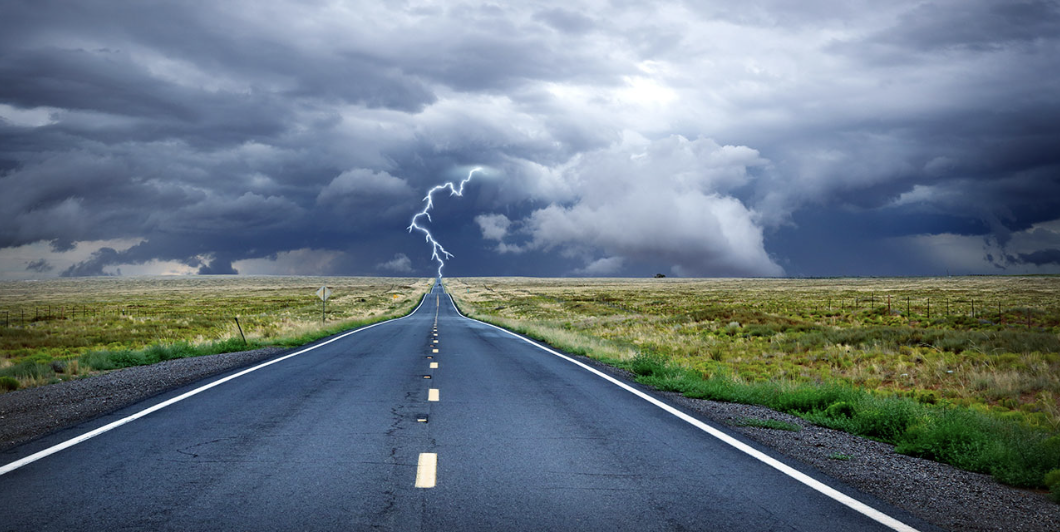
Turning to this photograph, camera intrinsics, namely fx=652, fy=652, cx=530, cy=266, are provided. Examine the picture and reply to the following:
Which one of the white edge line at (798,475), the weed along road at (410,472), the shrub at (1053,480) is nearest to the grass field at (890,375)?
the shrub at (1053,480)

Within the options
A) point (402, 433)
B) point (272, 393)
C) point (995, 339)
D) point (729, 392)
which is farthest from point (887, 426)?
point (995, 339)

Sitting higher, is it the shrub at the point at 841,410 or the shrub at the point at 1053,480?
the shrub at the point at 1053,480

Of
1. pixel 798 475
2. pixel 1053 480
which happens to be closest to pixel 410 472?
pixel 798 475

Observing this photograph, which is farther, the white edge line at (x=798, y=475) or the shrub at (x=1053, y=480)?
the shrub at (x=1053, y=480)

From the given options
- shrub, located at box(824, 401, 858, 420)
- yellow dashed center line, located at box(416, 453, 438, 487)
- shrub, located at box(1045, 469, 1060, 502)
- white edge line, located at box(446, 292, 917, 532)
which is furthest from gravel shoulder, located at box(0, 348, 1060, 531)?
yellow dashed center line, located at box(416, 453, 438, 487)

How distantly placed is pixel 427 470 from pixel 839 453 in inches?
175

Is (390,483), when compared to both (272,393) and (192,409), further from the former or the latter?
(272,393)

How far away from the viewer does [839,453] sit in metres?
7.08

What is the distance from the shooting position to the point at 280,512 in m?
4.73

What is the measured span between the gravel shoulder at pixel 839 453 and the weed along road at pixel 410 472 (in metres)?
0.41

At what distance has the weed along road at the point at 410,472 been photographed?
465 centimetres

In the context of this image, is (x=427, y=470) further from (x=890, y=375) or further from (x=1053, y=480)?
(x=890, y=375)

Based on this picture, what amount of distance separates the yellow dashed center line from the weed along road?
0.13ft

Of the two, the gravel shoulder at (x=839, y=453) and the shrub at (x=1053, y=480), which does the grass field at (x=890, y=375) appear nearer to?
the shrub at (x=1053, y=480)
